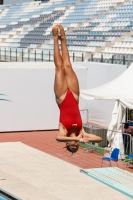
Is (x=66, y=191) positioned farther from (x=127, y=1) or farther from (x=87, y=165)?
(x=127, y=1)

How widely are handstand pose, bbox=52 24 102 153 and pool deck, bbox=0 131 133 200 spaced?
8.16 ft

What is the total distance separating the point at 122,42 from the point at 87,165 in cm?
1577

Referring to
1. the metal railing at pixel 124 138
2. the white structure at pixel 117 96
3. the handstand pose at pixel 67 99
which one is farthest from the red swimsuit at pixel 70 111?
the metal railing at pixel 124 138

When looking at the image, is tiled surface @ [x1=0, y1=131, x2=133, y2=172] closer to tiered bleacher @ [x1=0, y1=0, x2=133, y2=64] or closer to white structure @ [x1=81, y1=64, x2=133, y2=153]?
white structure @ [x1=81, y1=64, x2=133, y2=153]

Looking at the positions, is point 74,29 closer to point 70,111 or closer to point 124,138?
point 124,138

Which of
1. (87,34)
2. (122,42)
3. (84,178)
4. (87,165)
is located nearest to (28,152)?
(87,165)

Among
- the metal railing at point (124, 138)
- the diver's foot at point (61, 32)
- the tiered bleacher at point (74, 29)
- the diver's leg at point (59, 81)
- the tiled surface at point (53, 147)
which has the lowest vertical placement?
the tiled surface at point (53, 147)

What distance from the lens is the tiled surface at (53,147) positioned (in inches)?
541

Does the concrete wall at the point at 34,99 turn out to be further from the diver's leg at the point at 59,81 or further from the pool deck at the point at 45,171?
the diver's leg at the point at 59,81

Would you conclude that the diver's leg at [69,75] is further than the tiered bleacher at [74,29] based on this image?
No

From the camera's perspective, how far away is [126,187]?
1017cm

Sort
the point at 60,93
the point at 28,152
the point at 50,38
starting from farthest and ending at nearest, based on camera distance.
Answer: the point at 50,38 < the point at 28,152 < the point at 60,93

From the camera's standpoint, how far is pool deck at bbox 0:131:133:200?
377 inches

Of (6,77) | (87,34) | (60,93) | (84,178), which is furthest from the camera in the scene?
(87,34)
